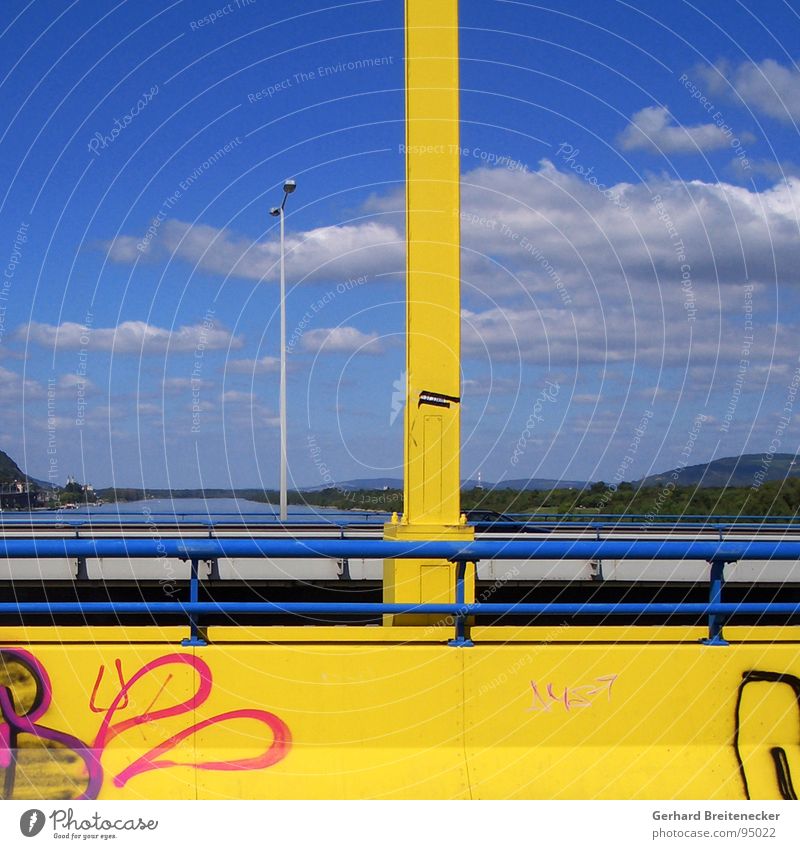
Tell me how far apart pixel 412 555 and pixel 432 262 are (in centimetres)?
422

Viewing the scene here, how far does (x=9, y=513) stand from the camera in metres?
25.6

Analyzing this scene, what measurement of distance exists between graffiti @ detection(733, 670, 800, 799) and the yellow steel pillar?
3.78 m

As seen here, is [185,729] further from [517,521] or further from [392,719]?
[517,521]

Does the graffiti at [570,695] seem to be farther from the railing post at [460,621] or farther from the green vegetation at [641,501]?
the green vegetation at [641,501]

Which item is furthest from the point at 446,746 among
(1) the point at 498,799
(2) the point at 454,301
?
(2) the point at 454,301

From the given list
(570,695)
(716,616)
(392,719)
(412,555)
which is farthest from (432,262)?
(392,719)

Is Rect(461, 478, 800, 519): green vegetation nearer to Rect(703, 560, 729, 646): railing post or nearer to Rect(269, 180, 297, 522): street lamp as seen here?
Rect(269, 180, 297, 522): street lamp

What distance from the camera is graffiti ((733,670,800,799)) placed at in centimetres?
527

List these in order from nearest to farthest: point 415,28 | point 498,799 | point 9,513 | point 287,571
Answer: point 498,799 < point 415,28 < point 287,571 < point 9,513

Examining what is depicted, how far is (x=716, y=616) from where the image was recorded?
5633 mm

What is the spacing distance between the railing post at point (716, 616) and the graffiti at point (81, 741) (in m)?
2.49

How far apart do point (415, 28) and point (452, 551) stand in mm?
5554

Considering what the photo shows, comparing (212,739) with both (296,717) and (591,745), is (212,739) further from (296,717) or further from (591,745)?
(591,745)

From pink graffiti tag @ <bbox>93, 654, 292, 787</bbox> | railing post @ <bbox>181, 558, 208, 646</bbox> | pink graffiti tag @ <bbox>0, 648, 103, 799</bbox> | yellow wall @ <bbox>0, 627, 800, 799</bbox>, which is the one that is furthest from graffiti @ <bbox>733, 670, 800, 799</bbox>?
pink graffiti tag @ <bbox>0, 648, 103, 799</bbox>
